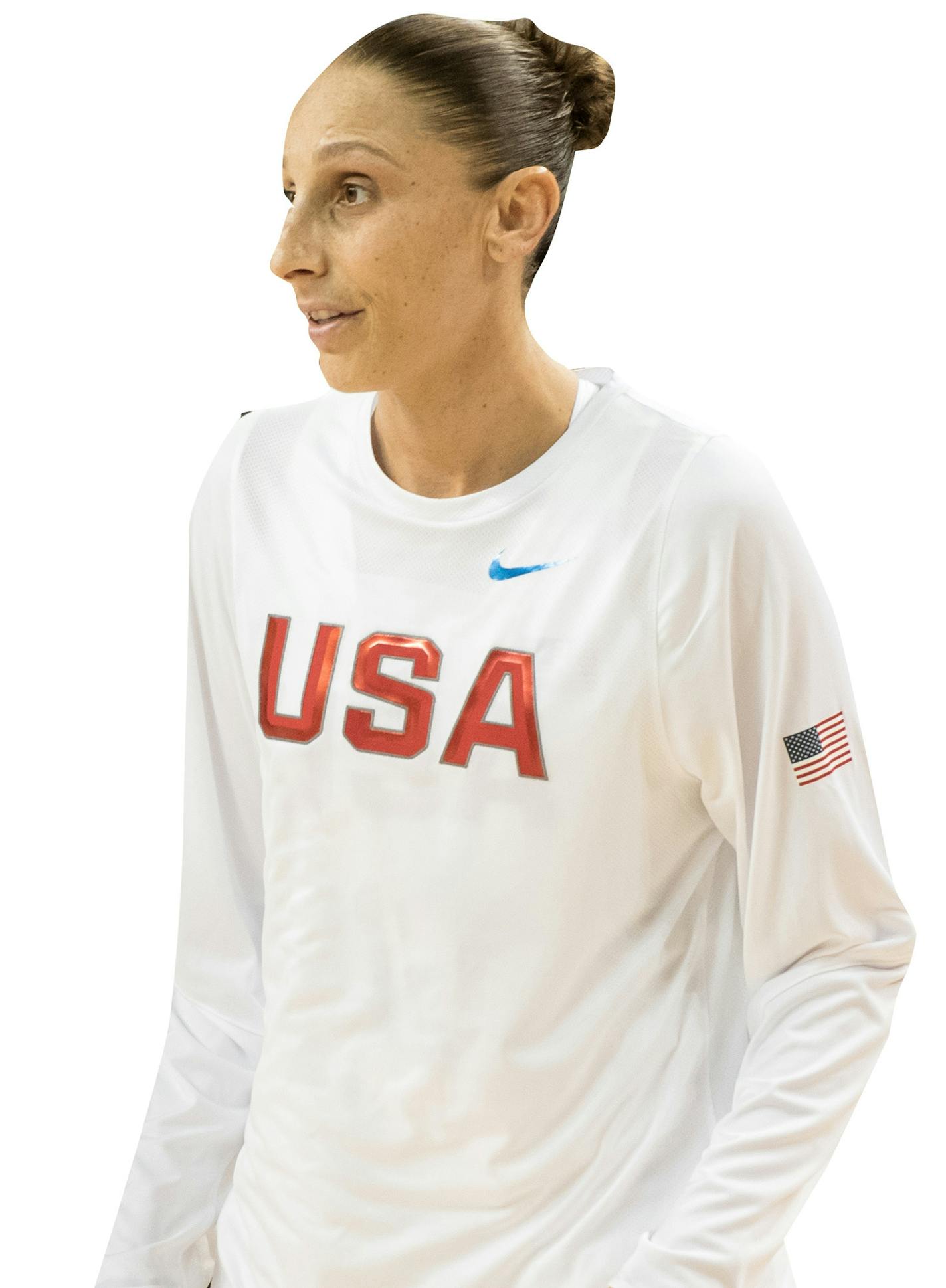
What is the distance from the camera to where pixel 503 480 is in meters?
2.64

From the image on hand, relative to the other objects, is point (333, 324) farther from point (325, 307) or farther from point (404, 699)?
point (404, 699)

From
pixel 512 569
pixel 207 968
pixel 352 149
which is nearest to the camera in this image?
pixel 352 149

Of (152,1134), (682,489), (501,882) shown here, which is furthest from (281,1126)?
(682,489)

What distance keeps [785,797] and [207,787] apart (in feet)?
2.66

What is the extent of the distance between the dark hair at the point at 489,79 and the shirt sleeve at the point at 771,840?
391 mm

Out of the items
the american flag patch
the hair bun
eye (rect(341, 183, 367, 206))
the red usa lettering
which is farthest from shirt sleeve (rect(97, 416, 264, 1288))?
→ the american flag patch

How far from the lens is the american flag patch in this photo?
8.34ft

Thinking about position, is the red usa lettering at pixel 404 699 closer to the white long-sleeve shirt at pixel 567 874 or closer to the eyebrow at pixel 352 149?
the white long-sleeve shirt at pixel 567 874

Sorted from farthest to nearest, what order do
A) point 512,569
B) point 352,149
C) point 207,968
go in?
point 207,968 → point 512,569 → point 352,149

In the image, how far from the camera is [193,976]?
299cm

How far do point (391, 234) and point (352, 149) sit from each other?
0.10 meters

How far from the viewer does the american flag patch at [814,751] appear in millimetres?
2543

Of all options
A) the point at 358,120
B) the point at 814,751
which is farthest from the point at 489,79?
the point at 814,751

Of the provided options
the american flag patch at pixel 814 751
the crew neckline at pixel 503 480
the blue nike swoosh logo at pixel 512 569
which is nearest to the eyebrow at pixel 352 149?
the crew neckline at pixel 503 480
